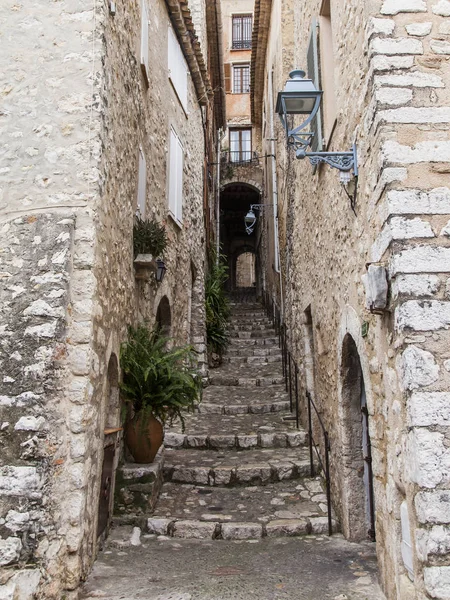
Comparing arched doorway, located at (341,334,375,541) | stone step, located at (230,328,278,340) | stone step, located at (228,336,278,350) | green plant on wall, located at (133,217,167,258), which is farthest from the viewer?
stone step, located at (230,328,278,340)

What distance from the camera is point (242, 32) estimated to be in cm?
2305

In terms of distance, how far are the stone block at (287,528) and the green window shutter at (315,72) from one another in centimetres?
378

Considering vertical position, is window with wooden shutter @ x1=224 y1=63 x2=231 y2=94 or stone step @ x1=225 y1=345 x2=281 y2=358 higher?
window with wooden shutter @ x1=224 y1=63 x2=231 y2=94

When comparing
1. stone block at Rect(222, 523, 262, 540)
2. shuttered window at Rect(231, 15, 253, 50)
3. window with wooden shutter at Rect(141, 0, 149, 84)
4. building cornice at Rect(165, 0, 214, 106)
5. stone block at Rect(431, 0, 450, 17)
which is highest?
shuttered window at Rect(231, 15, 253, 50)

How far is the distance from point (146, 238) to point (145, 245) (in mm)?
81

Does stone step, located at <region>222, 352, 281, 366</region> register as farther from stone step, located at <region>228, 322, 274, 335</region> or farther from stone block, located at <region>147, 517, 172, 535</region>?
stone block, located at <region>147, 517, 172, 535</region>

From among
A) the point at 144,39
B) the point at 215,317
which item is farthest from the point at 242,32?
the point at 144,39

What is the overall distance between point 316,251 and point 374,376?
8.84 ft

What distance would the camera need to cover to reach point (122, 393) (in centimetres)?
520

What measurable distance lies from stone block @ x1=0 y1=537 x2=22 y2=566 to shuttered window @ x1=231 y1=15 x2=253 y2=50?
23035mm

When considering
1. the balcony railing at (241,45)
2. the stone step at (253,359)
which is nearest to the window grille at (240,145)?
the balcony railing at (241,45)

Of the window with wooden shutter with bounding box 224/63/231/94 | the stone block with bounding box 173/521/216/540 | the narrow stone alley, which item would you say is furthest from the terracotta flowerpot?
the window with wooden shutter with bounding box 224/63/231/94

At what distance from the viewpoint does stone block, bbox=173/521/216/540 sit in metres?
4.98

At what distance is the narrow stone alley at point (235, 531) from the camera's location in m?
3.88
